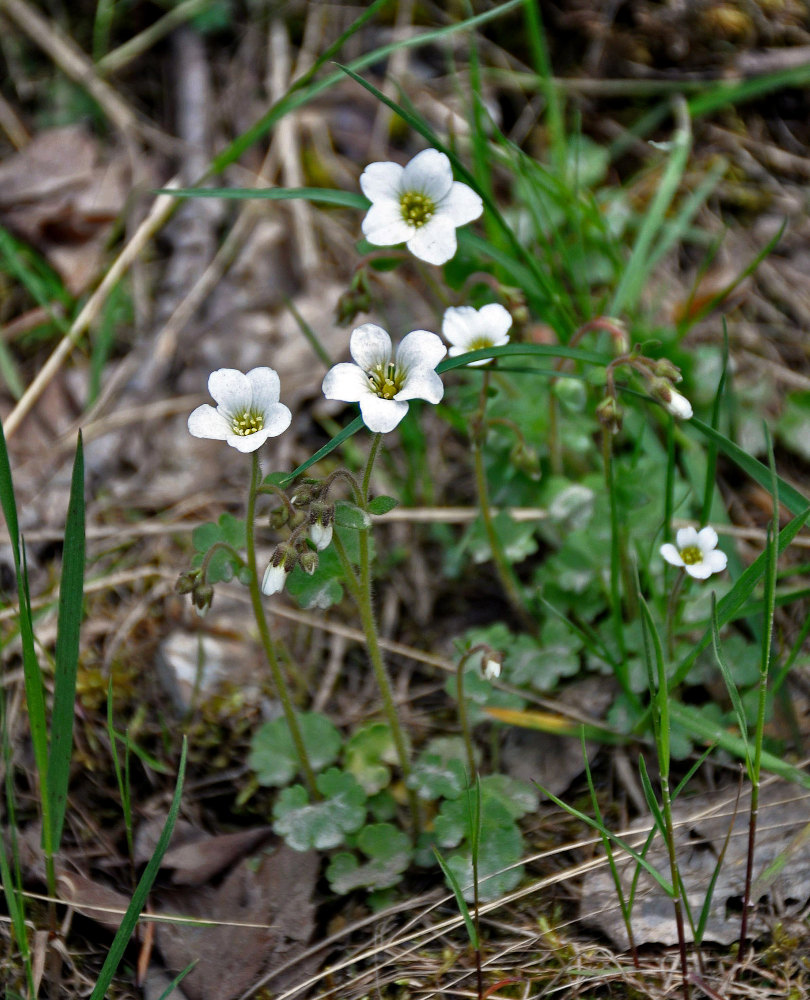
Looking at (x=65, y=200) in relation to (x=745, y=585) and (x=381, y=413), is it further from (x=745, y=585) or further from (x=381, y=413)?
(x=745, y=585)

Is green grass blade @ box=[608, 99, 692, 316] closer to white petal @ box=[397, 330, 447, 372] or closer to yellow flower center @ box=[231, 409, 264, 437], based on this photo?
white petal @ box=[397, 330, 447, 372]

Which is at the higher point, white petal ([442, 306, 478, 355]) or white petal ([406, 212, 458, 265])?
white petal ([406, 212, 458, 265])

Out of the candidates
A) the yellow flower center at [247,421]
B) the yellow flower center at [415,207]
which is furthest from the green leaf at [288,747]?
the yellow flower center at [415,207]

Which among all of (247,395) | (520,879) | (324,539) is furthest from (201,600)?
(520,879)

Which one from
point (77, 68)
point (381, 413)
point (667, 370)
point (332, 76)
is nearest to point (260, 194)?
point (332, 76)

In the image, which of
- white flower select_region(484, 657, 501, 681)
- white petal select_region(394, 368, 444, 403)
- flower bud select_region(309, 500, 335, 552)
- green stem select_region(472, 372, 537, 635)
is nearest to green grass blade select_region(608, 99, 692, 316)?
green stem select_region(472, 372, 537, 635)

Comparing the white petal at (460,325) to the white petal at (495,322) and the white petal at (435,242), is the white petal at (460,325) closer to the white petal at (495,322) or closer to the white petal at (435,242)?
the white petal at (495,322)
